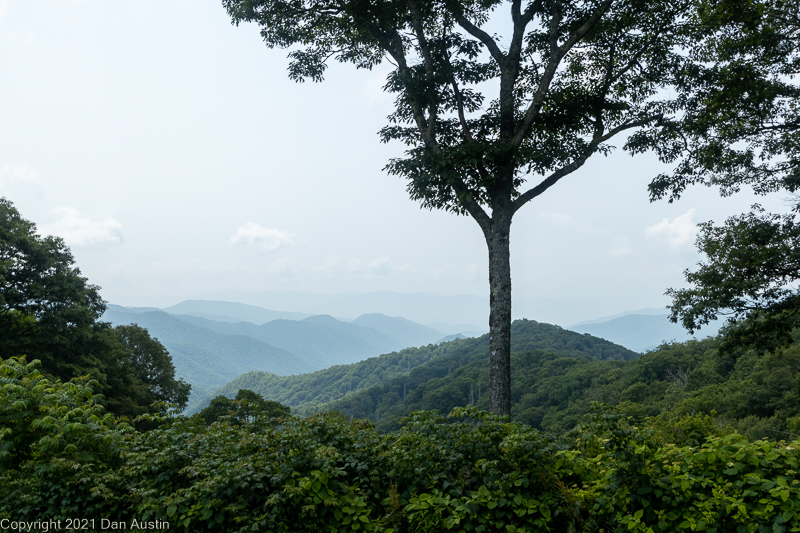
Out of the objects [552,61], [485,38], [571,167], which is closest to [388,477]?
[571,167]

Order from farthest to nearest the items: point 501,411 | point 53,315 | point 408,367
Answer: point 408,367 → point 53,315 → point 501,411

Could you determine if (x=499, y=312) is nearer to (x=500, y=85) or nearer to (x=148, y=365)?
(x=500, y=85)

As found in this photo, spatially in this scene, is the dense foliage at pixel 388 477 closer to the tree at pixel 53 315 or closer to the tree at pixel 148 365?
the tree at pixel 53 315

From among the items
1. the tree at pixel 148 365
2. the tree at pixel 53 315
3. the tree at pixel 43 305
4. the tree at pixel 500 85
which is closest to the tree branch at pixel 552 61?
the tree at pixel 500 85

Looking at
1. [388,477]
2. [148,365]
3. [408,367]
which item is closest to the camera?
[388,477]

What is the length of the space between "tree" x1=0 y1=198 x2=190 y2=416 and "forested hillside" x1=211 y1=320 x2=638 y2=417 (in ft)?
191

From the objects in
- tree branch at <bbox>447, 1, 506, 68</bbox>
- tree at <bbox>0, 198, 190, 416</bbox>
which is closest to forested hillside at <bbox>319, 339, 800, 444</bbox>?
tree branch at <bbox>447, 1, 506, 68</bbox>

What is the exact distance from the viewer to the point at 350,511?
3701 mm

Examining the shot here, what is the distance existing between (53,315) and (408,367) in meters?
115

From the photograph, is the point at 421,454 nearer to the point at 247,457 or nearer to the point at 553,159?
the point at 247,457

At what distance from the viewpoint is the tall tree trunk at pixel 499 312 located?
6.52 m

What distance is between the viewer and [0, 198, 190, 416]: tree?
18234mm

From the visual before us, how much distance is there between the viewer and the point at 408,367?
130 meters

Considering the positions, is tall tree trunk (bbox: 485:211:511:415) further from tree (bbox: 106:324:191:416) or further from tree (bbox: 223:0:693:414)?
tree (bbox: 106:324:191:416)
